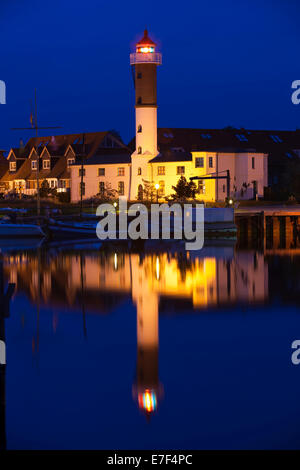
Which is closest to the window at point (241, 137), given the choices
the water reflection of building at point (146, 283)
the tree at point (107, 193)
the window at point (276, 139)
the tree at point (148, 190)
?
the window at point (276, 139)

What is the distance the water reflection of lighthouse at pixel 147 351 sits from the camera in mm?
15945

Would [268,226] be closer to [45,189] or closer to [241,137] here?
[241,137]

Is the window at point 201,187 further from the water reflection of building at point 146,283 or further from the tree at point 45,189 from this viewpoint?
the water reflection of building at point 146,283

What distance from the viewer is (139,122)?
77.8 meters

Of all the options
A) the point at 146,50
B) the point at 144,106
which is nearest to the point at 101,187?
the point at 144,106

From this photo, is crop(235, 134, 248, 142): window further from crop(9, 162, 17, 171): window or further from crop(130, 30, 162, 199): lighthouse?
crop(9, 162, 17, 171): window

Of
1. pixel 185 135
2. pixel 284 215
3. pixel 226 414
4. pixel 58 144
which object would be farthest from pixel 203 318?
pixel 58 144

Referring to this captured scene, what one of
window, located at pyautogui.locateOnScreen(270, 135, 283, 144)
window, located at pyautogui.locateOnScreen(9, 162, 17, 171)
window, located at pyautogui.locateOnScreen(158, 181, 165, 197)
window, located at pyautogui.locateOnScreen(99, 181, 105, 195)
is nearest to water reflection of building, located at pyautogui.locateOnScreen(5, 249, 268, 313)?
window, located at pyautogui.locateOnScreen(158, 181, 165, 197)

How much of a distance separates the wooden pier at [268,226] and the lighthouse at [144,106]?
17.8 meters

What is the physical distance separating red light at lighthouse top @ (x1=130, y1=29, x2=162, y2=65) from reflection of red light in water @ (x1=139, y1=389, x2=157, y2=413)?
63217 mm

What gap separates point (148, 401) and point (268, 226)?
152 feet

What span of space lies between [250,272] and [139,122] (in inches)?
1676

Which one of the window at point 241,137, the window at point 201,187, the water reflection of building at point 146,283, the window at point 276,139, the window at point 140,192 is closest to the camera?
the water reflection of building at point 146,283

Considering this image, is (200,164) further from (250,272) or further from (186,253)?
(250,272)
